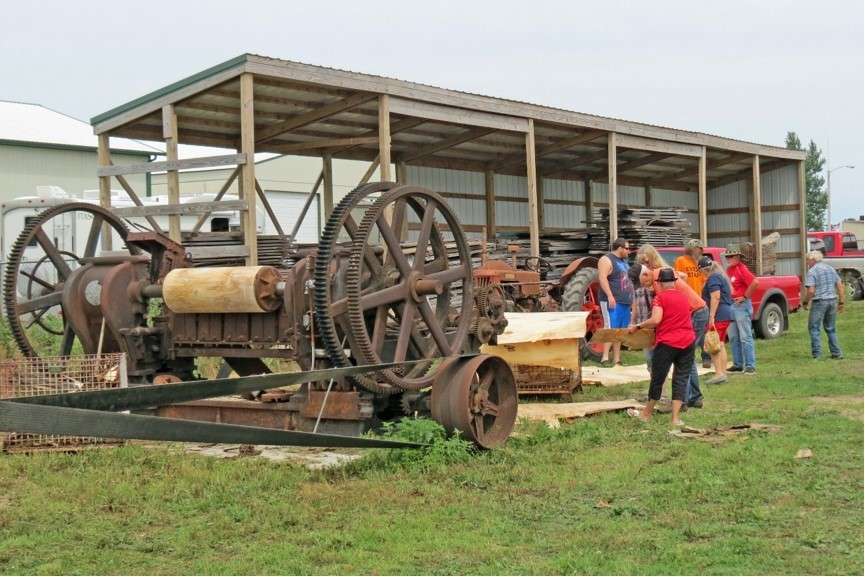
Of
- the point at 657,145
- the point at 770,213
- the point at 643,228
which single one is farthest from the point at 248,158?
the point at 770,213

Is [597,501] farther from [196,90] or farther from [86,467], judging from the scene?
[196,90]

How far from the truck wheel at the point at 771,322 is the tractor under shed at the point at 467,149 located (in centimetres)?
359

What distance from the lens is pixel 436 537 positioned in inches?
228

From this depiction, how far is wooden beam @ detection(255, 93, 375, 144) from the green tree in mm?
68228

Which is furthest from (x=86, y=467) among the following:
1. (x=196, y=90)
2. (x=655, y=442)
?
(x=196, y=90)

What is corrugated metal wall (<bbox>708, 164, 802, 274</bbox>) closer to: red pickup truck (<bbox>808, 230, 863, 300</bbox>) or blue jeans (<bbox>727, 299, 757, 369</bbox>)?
red pickup truck (<bbox>808, 230, 863, 300</bbox>)

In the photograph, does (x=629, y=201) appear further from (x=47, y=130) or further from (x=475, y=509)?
(x=475, y=509)

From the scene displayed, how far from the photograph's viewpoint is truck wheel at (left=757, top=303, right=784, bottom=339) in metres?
18.8

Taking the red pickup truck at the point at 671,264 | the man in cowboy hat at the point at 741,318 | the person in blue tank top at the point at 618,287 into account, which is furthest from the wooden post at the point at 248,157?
the man in cowboy hat at the point at 741,318

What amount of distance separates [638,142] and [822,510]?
16.6 metres

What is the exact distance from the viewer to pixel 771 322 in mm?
19188

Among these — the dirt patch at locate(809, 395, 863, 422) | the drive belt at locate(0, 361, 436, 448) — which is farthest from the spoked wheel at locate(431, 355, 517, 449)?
the dirt patch at locate(809, 395, 863, 422)

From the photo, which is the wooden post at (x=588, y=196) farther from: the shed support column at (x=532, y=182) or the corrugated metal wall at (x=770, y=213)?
the shed support column at (x=532, y=182)

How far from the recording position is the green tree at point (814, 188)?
80.5 meters
